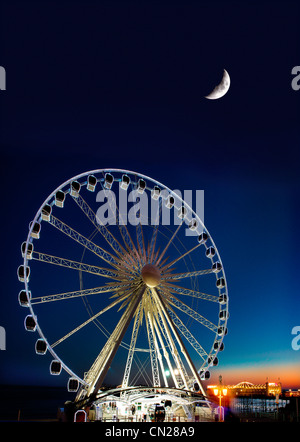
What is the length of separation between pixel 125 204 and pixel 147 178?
10.1 feet

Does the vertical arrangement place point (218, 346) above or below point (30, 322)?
below

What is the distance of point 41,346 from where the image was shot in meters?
22.1

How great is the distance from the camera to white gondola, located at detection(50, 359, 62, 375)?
22.0 m

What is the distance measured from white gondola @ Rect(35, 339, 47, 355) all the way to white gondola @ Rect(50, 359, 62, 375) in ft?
2.71

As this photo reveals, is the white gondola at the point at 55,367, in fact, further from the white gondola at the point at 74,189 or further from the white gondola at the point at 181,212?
the white gondola at the point at 181,212

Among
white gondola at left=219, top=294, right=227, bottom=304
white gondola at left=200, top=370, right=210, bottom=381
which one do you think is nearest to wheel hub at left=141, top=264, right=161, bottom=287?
white gondola at left=219, top=294, right=227, bottom=304

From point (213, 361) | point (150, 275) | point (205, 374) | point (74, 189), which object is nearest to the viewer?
point (150, 275)

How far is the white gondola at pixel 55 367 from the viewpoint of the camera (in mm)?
22000

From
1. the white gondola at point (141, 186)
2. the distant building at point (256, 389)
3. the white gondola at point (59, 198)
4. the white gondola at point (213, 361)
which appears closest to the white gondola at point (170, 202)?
the white gondola at point (141, 186)

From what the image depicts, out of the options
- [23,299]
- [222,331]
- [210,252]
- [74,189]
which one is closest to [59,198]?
[74,189]

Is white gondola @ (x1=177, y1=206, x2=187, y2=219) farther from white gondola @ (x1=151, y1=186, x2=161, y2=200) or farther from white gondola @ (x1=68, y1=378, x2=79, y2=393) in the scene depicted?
white gondola @ (x1=68, y1=378, x2=79, y2=393)

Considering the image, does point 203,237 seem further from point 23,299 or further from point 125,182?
point 23,299

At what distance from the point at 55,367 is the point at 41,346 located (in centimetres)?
141

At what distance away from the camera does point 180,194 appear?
31.8m
